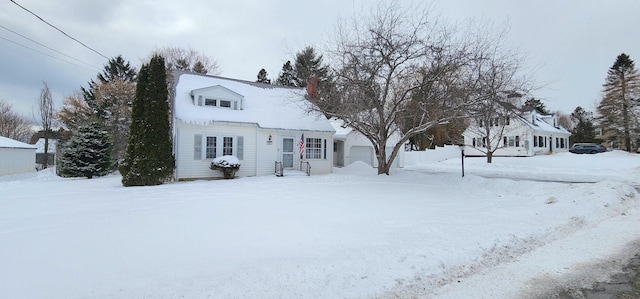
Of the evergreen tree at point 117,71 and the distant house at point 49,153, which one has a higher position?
the evergreen tree at point 117,71

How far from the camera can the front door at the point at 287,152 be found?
1812 cm

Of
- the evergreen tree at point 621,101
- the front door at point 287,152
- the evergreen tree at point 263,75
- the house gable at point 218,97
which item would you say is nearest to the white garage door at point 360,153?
the front door at point 287,152

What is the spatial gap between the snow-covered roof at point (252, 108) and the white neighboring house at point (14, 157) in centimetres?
1627

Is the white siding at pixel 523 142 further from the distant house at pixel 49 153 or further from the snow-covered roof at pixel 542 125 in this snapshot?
the distant house at pixel 49 153

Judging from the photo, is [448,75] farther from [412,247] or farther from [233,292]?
[233,292]

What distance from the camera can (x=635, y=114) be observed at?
3072 centimetres

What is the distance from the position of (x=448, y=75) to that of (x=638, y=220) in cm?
782

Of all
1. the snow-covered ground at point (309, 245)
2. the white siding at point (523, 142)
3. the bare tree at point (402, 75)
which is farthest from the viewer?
the white siding at point (523, 142)

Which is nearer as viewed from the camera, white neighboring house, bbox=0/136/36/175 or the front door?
the front door

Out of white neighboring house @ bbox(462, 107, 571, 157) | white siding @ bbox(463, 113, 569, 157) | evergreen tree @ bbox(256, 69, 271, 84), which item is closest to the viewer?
white siding @ bbox(463, 113, 569, 157)

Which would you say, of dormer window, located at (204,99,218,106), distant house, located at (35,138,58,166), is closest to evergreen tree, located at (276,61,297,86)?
dormer window, located at (204,99,218,106)

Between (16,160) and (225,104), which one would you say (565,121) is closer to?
(225,104)

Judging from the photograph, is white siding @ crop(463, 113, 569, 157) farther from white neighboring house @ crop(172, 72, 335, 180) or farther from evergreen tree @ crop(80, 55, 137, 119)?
evergreen tree @ crop(80, 55, 137, 119)

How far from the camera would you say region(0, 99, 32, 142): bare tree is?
116ft
